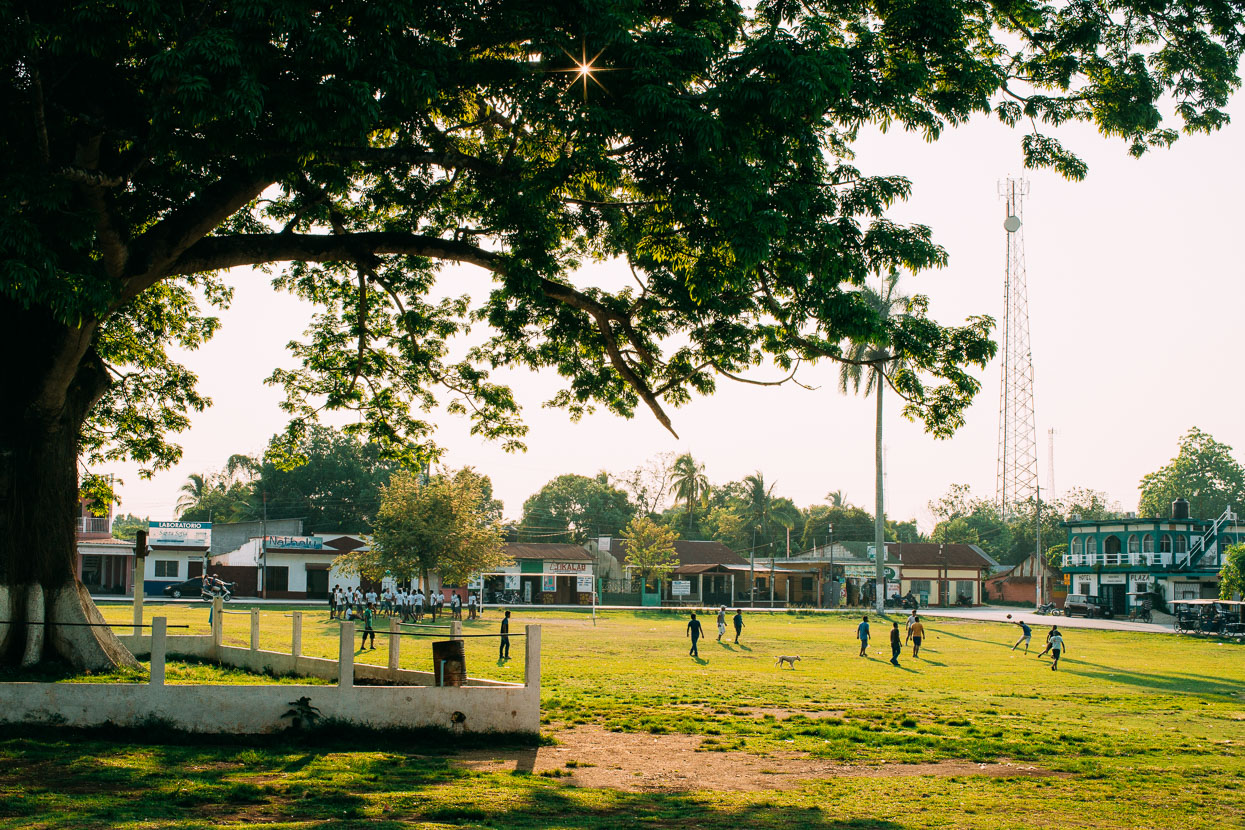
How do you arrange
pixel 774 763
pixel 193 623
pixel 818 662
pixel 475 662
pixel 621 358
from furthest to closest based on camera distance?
pixel 193 623 → pixel 818 662 → pixel 475 662 → pixel 621 358 → pixel 774 763

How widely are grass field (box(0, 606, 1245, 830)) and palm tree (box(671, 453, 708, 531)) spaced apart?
64.1m

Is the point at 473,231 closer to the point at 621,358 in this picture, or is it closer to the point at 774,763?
the point at 621,358

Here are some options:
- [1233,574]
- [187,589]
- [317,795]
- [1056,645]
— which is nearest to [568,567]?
[187,589]

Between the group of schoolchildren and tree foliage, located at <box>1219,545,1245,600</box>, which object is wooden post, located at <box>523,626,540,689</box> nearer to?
the group of schoolchildren

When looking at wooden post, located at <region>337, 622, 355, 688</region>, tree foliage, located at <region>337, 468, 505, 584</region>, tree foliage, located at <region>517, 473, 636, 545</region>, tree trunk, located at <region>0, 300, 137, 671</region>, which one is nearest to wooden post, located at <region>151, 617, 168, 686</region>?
wooden post, located at <region>337, 622, 355, 688</region>

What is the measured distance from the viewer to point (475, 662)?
2508 centimetres

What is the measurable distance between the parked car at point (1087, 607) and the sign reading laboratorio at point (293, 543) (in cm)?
4614

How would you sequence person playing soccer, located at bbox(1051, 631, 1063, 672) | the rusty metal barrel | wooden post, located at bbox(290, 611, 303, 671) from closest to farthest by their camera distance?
the rusty metal barrel
wooden post, located at bbox(290, 611, 303, 671)
person playing soccer, located at bbox(1051, 631, 1063, 672)

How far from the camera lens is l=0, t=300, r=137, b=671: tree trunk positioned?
1445cm

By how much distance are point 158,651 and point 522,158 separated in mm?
8066

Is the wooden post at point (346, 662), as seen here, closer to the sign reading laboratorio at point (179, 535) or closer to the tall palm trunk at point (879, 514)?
the tall palm trunk at point (879, 514)

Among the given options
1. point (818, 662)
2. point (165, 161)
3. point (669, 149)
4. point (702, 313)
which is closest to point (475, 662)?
point (818, 662)

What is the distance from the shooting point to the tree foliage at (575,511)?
9925cm

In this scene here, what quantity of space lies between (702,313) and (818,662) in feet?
49.2
